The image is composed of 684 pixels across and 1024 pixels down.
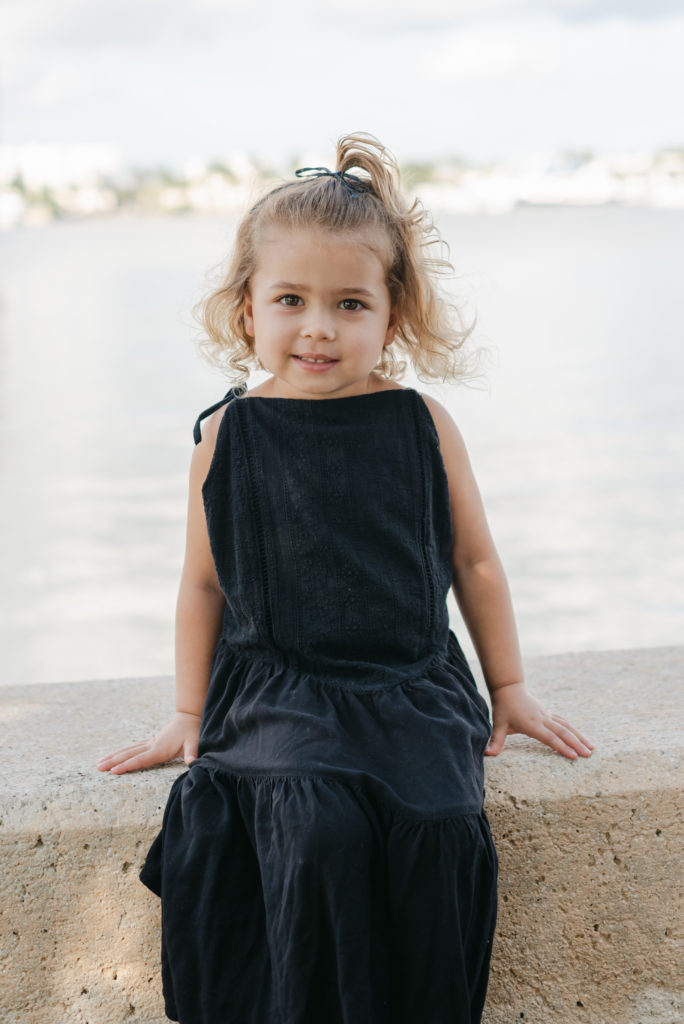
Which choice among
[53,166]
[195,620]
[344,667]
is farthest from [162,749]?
[53,166]

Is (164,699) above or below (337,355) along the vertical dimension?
below

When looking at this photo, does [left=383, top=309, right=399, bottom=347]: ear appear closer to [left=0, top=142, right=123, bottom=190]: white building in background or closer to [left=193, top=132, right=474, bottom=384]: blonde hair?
[left=193, top=132, right=474, bottom=384]: blonde hair

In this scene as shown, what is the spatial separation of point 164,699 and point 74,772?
0.40 metres

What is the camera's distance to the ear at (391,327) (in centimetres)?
197

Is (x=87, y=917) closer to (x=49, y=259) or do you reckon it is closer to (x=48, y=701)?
(x=48, y=701)

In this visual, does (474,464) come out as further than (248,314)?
Yes

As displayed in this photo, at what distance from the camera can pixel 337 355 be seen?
5.99ft

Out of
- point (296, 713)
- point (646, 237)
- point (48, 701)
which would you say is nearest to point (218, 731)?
point (296, 713)

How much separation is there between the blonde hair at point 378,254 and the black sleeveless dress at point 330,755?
0.53ft

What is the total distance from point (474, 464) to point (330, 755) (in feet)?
21.0

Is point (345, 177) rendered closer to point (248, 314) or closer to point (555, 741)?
point (248, 314)

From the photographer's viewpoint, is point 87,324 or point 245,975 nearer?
point 245,975

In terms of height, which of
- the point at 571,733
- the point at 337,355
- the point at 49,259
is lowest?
the point at 571,733

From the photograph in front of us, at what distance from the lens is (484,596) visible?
1966 mm
